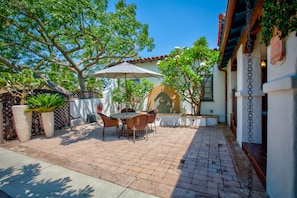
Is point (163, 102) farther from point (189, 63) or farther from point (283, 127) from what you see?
point (283, 127)

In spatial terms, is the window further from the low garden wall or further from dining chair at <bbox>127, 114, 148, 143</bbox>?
dining chair at <bbox>127, 114, 148, 143</bbox>

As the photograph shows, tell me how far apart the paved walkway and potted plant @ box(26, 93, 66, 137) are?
71 cm

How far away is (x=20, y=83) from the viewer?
17.4 feet

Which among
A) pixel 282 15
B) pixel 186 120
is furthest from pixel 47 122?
pixel 282 15

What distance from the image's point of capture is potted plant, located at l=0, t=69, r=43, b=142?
16.4 feet

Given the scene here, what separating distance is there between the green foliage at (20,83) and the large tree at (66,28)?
A: 2.14 m

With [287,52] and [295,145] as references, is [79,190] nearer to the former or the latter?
[295,145]

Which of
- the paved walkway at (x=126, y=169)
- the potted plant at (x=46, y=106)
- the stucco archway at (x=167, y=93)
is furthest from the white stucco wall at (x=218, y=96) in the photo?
the potted plant at (x=46, y=106)

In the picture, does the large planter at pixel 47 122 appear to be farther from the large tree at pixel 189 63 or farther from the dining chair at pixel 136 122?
the large tree at pixel 189 63

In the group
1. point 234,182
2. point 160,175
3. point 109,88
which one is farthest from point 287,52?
point 109,88

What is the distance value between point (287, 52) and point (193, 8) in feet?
20.5

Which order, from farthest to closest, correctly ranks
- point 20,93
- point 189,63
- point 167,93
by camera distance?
point 167,93
point 189,63
point 20,93

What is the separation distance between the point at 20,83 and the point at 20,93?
39cm

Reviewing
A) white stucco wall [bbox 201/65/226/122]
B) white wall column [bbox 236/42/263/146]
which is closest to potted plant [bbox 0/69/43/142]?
white wall column [bbox 236/42/263/146]
